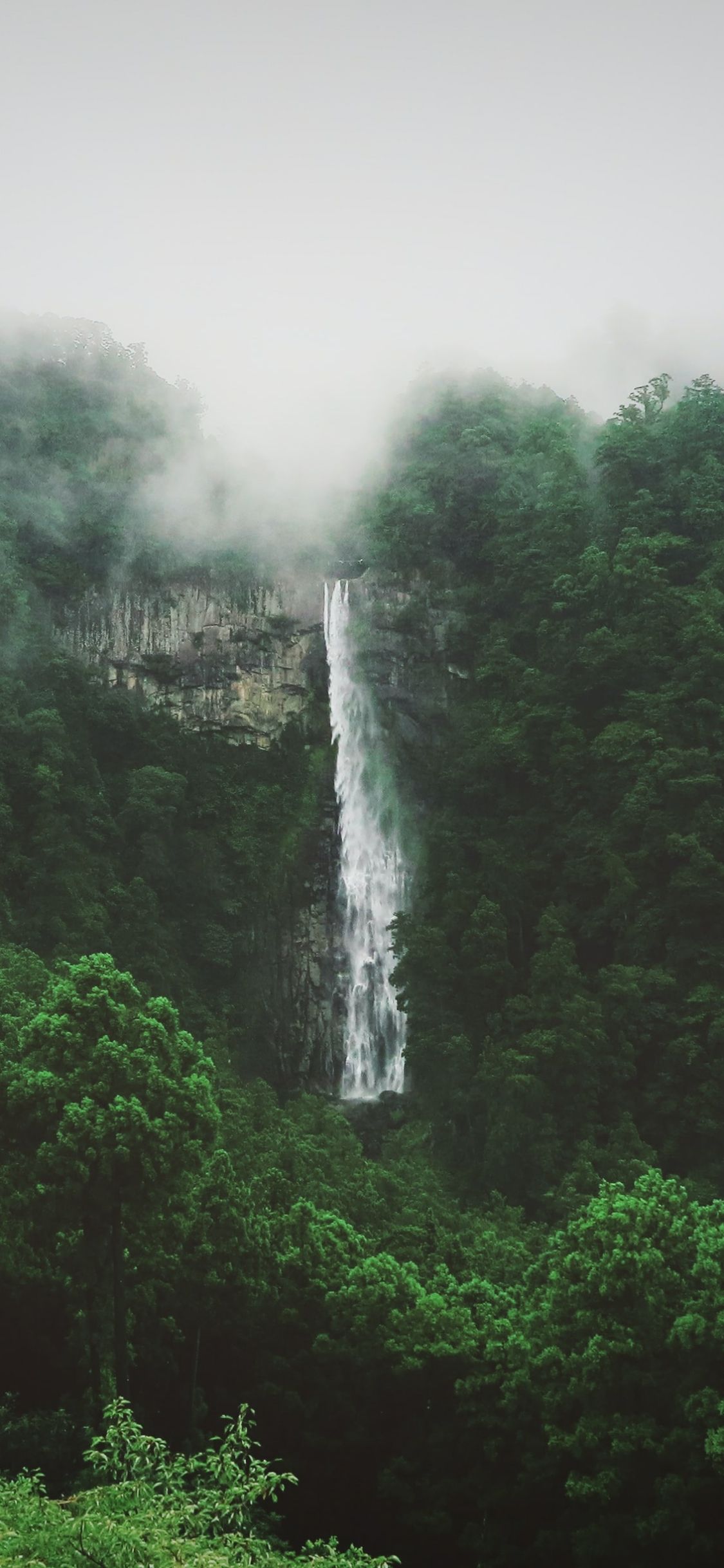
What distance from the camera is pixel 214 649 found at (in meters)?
33.8

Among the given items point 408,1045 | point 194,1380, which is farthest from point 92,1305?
point 408,1045

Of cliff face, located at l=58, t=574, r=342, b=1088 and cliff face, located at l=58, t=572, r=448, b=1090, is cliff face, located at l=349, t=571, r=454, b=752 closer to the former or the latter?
cliff face, located at l=58, t=572, r=448, b=1090

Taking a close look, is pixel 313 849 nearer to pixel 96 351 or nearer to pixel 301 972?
pixel 301 972

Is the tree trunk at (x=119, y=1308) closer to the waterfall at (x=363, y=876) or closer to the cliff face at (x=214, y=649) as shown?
the waterfall at (x=363, y=876)

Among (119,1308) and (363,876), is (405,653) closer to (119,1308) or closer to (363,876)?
(363,876)

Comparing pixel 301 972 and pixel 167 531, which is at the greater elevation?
pixel 167 531

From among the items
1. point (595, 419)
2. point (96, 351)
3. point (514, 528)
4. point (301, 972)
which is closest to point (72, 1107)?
point (301, 972)

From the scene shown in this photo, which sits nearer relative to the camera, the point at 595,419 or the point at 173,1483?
the point at 173,1483

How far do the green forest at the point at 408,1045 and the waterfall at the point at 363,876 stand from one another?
0.77 metres

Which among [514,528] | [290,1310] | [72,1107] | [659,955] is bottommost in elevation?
[290,1310]

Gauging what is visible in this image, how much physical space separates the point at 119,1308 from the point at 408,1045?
1184 centimetres

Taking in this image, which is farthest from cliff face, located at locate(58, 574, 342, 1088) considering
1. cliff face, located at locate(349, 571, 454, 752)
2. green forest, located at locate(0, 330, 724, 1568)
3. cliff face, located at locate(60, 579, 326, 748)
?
cliff face, located at locate(349, 571, 454, 752)

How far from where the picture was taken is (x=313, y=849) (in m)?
31.3

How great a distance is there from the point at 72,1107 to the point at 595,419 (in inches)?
1371
